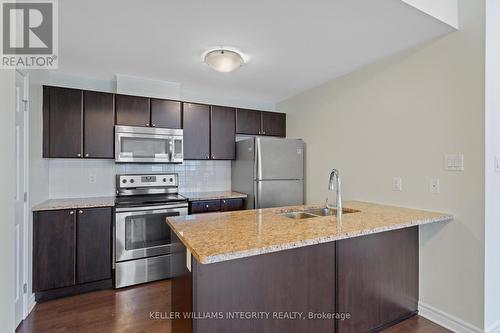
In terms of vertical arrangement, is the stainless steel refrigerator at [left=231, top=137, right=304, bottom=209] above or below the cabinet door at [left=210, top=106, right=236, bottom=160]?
below

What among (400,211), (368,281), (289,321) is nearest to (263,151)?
(400,211)

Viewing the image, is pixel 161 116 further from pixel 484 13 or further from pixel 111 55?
pixel 484 13

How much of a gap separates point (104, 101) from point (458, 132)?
11.7ft

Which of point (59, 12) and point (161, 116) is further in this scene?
point (161, 116)

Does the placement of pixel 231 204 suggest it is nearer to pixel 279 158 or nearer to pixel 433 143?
pixel 279 158

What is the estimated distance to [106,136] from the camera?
305 cm

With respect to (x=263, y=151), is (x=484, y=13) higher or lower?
higher

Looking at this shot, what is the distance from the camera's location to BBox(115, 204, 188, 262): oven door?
2791 millimetres

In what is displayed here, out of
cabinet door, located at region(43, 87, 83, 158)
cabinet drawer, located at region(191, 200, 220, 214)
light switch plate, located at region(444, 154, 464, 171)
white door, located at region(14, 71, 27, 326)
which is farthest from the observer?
cabinet drawer, located at region(191, 200, 220, 214)

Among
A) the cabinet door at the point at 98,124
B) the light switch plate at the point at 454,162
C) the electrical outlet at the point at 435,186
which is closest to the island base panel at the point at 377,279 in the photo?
the electrical outlet at the point at 435,186

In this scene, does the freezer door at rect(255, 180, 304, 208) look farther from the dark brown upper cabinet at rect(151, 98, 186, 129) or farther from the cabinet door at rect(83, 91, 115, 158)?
the cabinet door at rect(83, 91, 115, 158)

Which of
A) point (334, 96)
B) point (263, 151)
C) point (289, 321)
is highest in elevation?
point (334, 96)

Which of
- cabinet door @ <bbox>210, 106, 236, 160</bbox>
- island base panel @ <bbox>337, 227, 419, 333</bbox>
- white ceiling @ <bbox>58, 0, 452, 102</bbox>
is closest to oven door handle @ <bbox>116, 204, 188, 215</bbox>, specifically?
cabinet door @ <bbox>210, 106, 236, 160</bbox>

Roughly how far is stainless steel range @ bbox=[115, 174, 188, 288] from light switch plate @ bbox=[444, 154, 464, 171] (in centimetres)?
266
